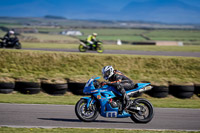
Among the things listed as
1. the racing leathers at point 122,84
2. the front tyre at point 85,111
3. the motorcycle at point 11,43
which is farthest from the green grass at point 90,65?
the motorcycle at point 11,43

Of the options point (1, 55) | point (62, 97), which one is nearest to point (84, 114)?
point (62, 97)

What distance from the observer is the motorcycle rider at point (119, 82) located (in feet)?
30.2

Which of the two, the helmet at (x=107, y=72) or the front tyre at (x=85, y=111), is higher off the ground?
the helmet at (x=107, y=72)

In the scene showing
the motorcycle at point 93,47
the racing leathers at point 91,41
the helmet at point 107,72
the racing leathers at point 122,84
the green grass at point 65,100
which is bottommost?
the green grass at point 65,100

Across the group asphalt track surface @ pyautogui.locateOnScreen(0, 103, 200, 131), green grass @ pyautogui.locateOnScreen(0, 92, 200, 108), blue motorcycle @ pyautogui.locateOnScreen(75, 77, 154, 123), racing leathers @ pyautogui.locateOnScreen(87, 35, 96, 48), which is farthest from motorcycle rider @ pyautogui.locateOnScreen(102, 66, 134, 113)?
racing leathers @ pyautogui.locateOnScreen(87, 35, 96, 48)

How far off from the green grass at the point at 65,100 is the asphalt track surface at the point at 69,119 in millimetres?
1123

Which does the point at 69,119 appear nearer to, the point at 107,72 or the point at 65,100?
the point at 107,72

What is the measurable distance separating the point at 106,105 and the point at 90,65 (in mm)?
9363

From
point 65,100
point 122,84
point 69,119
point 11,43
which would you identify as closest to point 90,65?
point 65,100

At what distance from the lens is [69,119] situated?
958 centimetres

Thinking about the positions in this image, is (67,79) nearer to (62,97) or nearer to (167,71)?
(62,97)

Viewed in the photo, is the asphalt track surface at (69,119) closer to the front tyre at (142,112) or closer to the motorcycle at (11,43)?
the front tyre at (142,112)

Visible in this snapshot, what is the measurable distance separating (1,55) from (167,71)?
923cm

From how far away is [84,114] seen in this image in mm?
9242
